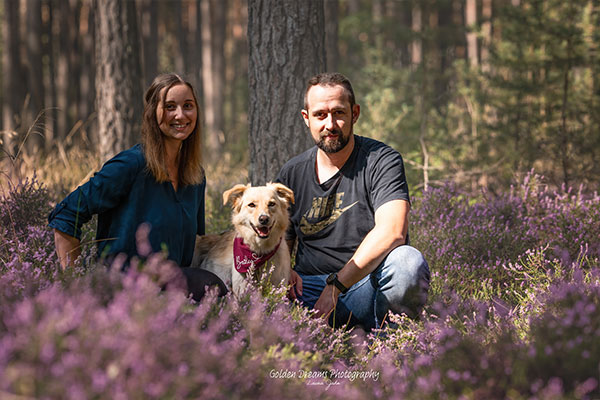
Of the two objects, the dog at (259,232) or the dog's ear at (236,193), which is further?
the dog's ear at (236,193)

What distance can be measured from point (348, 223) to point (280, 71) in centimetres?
214

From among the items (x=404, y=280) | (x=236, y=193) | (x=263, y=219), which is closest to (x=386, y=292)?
(x=404, y=280)

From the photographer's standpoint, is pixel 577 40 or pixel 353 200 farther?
pixel 577 40

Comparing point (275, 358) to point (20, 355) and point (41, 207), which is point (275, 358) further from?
point (41, 207)

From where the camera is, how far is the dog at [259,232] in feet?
13.0

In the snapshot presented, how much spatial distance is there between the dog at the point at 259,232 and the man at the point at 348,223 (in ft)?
0.46

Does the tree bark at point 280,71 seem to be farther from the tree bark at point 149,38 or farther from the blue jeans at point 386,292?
the tree bark at point 149,38

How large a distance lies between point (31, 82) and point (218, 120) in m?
6.26

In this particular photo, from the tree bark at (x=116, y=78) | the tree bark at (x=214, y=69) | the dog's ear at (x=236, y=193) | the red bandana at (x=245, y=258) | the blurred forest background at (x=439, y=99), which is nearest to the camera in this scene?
the red bandana at (x=245, y=258)

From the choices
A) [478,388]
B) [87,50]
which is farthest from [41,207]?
[87,50]

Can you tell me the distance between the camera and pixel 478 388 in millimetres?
1935

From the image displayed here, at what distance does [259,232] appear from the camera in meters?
4.01

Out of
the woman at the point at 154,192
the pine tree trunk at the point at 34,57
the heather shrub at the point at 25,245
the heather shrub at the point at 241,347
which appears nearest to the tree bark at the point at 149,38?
the pine tree trunk at the point at 34,57

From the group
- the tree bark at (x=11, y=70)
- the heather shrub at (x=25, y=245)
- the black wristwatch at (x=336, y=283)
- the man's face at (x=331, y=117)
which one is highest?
the tree bark at (x=11, y=70)
